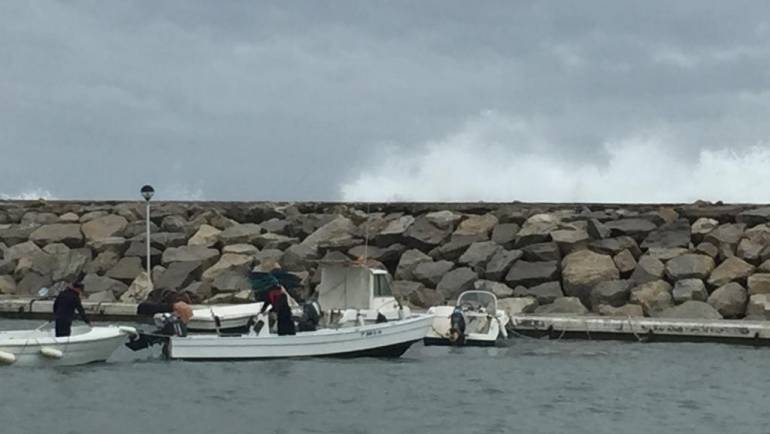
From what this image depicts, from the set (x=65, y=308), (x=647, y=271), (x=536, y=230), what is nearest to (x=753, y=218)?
(x=647, y=271)

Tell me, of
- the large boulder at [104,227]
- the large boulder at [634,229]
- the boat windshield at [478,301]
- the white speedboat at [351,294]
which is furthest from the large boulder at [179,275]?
the large boulder at [634,229]

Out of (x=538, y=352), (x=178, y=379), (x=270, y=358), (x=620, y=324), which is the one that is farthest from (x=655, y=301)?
(x=178, y=379)

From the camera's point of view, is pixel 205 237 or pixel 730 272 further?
pixel 205 237

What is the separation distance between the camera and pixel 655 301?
35531 millimetres

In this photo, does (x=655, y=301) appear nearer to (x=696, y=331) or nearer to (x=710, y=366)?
(x=696, y=331)

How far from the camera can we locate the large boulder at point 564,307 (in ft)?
117

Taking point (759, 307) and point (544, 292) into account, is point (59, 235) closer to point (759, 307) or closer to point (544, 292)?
point (544, 292)

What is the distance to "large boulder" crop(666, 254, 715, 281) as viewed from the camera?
36438mm

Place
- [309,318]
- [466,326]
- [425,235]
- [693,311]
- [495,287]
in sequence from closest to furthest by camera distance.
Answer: [309,318] → [466,326] → [693,311] → [495,287] → [425,235]

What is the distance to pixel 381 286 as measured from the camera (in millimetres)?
32594

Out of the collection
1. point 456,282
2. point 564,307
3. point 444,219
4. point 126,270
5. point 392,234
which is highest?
point 444,219

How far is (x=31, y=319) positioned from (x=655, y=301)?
1545 centimetres

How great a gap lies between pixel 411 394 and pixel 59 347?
665cm

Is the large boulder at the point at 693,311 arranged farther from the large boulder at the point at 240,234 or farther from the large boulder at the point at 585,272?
the large boulder at the point at 240,234
